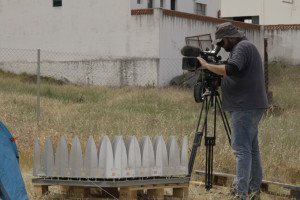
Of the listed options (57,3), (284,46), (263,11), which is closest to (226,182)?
(57,3)

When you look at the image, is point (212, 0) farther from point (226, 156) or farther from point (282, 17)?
point (226, 156)

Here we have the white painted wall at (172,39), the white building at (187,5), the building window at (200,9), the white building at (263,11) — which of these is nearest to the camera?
the white painted wall at (172,39)

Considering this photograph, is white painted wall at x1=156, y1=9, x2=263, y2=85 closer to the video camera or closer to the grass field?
the grass field

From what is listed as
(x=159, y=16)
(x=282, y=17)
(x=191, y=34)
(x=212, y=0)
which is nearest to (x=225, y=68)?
(x=159, y=16)

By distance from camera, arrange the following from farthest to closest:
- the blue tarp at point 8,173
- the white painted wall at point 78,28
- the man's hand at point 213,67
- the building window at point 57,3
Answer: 1. the building window at point 57,3
2. the white painted wall at point 78,28
3. the man's hand at point 213,67
4. the blue tarp at point 8,173

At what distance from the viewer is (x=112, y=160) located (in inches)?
215

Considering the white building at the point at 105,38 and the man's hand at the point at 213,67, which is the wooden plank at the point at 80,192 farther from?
the white building at the point at 105,38

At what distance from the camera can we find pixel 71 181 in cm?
556

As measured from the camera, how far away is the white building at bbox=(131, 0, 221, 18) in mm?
24628

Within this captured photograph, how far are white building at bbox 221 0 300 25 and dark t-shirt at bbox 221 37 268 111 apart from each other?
23510 millimetres

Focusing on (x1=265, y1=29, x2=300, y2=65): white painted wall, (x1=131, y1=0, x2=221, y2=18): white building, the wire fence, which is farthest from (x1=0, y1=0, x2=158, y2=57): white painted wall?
(x1=265, y1=29, x2=300, y2=65): white painted wall

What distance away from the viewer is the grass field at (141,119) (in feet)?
25.4

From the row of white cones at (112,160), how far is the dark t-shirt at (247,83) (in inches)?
32.0

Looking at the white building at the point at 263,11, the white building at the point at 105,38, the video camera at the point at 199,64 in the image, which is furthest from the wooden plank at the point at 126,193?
the white building at the point at 263,11
